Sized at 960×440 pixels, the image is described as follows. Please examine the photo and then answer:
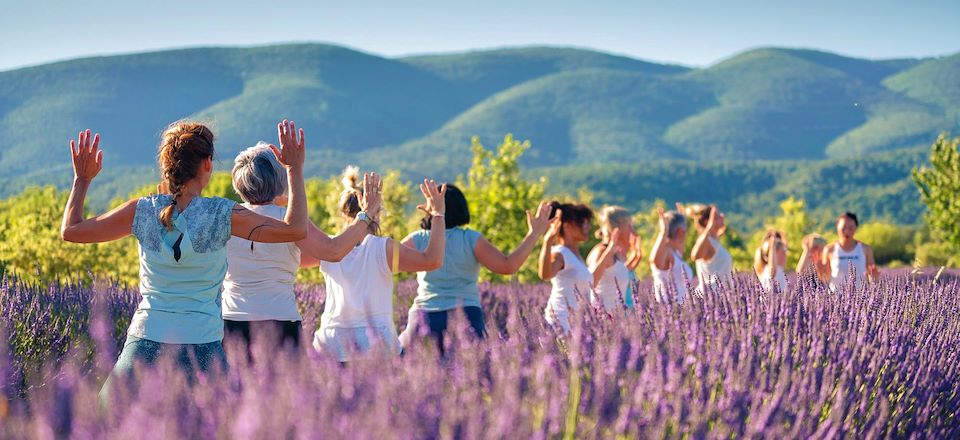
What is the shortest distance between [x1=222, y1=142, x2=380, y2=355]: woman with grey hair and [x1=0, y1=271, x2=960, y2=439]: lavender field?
745mm

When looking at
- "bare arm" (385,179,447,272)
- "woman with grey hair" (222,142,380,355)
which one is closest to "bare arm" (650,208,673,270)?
"bare arm" (385,179,447,272)

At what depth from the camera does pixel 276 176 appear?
4141 millimetres

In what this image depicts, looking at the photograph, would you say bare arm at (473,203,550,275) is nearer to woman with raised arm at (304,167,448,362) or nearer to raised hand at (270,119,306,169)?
woman with raised arm at (304,167,448,362)

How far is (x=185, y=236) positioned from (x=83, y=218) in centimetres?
46

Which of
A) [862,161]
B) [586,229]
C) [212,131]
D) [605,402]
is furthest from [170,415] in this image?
[862,161]

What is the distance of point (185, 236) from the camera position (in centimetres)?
335

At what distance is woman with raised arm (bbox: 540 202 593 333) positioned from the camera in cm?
623

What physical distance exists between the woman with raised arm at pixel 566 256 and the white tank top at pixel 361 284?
6.12 ft

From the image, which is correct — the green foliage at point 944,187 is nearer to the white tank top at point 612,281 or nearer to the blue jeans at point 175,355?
the white tank top at point 612,281

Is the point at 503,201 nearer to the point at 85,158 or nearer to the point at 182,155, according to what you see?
the point at 85,158

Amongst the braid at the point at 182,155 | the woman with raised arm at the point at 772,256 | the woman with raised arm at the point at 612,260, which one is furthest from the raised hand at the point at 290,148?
the woman with raised arm at the point at 772,256

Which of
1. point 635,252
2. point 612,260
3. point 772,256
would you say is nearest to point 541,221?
point 612,260

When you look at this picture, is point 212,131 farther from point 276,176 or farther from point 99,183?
point 99,183

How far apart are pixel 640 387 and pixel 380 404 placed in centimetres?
77
